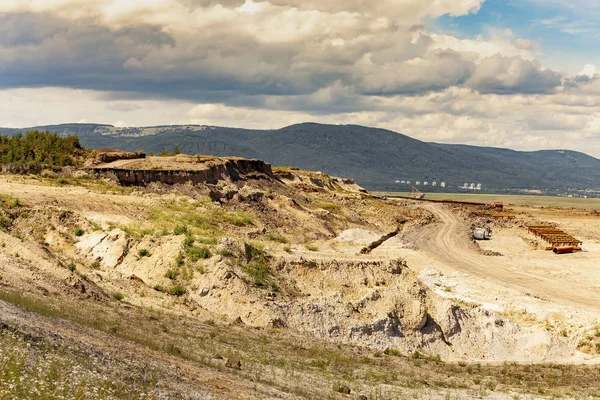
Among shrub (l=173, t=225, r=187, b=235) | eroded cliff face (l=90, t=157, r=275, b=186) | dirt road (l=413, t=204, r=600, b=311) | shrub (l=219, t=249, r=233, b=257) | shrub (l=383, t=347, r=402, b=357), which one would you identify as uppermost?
Answer: eroded cliff face (l=90, t=157, r=275, b=186)

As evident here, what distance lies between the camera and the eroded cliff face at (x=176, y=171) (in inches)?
2560

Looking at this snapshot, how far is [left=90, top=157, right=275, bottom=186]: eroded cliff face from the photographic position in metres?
65.0

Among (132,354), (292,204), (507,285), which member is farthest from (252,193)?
(132,354)

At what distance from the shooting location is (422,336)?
29.8 m

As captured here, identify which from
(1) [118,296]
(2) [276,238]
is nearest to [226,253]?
(1) [118,296]

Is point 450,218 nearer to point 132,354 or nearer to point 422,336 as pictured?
point 422,336

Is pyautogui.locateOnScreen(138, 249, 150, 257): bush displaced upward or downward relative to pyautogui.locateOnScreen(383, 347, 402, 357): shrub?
upward

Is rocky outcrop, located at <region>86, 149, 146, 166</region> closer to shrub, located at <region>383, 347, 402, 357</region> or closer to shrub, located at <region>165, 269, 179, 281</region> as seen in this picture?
shrub, located at <region>165, 269, 179, 281</region>

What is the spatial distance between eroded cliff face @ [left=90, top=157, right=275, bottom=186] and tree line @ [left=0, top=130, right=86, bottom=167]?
16.4 feet

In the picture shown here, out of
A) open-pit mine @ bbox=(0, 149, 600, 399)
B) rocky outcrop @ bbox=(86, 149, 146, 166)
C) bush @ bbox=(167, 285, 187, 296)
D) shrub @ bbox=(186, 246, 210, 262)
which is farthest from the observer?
rocky outcrop @ bbox=(86, 149, 146, 166)

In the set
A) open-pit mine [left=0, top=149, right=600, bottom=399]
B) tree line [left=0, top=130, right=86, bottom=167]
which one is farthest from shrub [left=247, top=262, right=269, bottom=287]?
tree line [left=0, top=130, right=86, bottom=167]

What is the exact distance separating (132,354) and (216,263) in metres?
14.4

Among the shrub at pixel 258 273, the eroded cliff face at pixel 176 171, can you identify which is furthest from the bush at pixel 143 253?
the eroded cliff face at pixel 176 171

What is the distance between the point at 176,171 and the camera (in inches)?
2781
